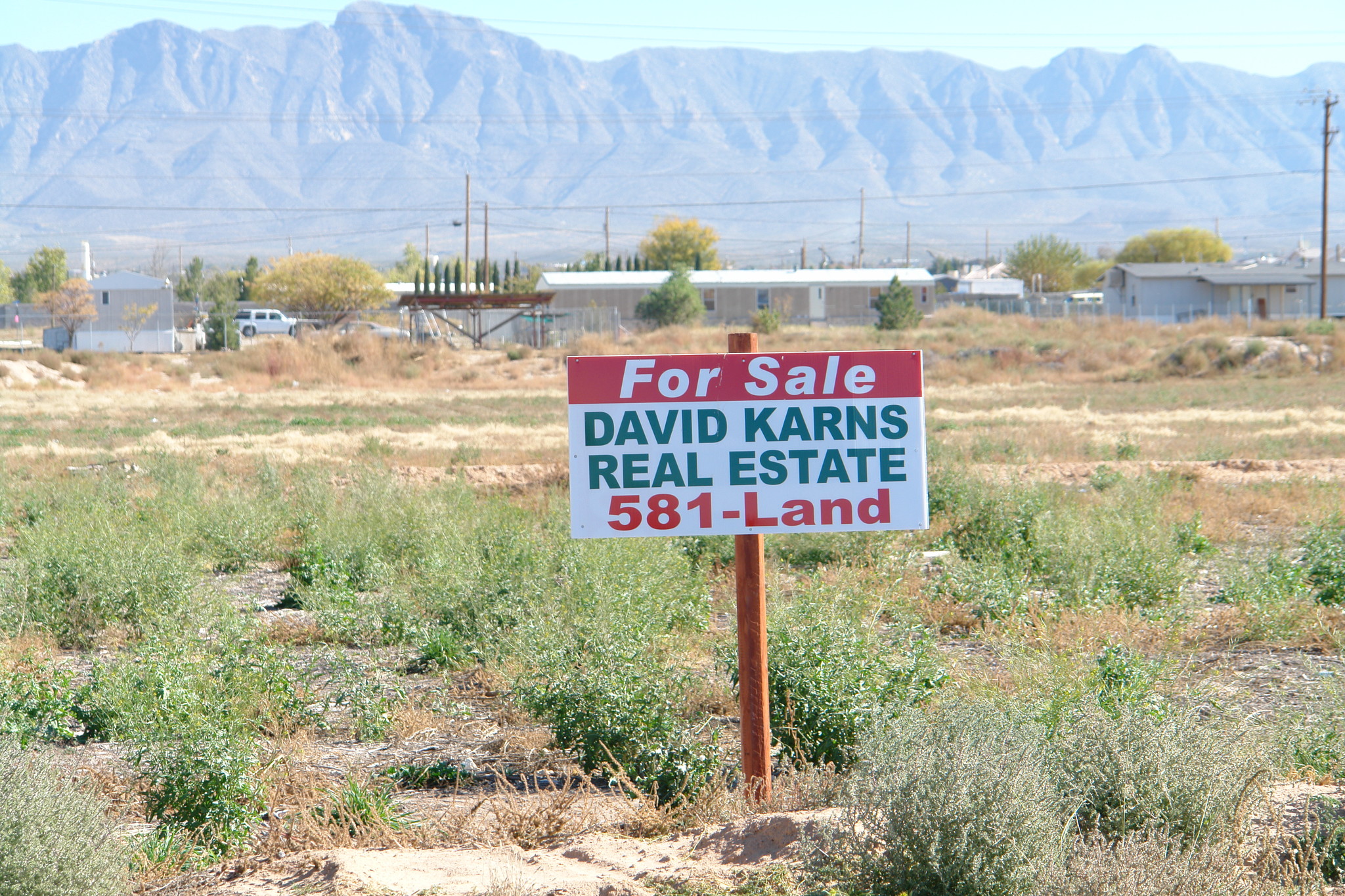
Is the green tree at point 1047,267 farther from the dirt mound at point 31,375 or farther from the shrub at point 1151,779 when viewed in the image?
the shrub at point 1151,779

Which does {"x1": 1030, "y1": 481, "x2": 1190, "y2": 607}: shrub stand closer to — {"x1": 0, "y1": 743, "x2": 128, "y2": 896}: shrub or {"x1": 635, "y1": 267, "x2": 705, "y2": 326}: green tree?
{"x1": 0, "y1": 743, "x2": 128, "y2": 896}: shrub

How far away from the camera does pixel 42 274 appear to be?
9856 cm

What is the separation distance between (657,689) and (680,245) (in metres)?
108

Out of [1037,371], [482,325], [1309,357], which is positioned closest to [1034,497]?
[1037,371]

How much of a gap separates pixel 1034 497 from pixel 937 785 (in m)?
8.17

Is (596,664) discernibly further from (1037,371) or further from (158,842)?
(1037,371)

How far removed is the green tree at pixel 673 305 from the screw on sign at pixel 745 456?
170 ft

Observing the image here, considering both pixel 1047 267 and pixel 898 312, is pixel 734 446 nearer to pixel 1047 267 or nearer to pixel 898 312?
pixel 898 312

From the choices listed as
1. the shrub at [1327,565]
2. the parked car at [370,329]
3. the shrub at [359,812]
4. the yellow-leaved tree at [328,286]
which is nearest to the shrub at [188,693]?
the shrub at [359,812]

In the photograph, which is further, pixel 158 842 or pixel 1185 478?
pixel 1185 478

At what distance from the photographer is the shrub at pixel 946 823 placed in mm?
4047

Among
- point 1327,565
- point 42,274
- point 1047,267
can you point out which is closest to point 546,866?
point 1327,565

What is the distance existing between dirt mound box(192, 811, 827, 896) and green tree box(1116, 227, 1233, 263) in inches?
4520

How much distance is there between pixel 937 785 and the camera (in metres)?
4.14
